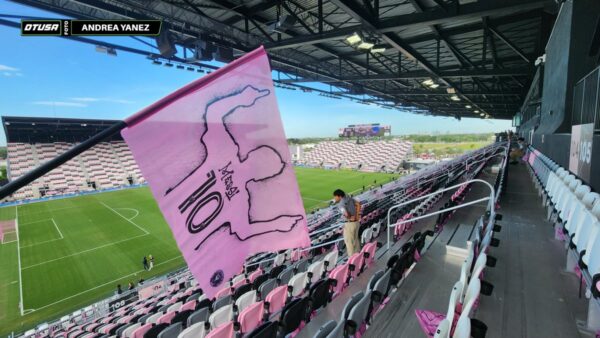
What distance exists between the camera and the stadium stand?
35188mm

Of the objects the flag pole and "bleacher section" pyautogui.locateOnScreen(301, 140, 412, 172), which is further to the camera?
"bleacher section" pyautogui.locateOnScreen(301, 140, 412, 172)

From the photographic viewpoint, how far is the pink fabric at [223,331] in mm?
3090

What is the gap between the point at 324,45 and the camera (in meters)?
11.4

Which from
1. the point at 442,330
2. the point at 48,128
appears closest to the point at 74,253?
the point at 442,330

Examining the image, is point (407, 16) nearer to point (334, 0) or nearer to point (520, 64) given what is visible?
point (334, 0)

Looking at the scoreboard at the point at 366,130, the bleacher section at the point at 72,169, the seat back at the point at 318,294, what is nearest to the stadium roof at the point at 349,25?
the seat back at the point at 318,294

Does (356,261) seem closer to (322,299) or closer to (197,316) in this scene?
(322,299)

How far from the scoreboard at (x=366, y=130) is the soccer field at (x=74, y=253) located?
113 feet

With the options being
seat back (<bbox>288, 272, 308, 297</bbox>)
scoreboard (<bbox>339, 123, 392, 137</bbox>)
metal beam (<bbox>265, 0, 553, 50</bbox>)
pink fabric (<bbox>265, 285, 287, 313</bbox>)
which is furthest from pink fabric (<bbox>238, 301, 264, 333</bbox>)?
scoreboard (<bbox>339, 123, 392, 137</bbox>)

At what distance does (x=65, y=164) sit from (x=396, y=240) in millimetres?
42662

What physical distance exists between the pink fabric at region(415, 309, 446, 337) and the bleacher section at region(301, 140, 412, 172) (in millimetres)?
46668

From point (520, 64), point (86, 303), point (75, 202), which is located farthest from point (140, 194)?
point (520, 64)

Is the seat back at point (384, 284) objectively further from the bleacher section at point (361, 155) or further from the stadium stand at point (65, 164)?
the bleacher section at point (361, 155)

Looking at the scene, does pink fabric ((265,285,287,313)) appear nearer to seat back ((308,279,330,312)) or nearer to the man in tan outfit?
seat back ((308,279,330,312))
